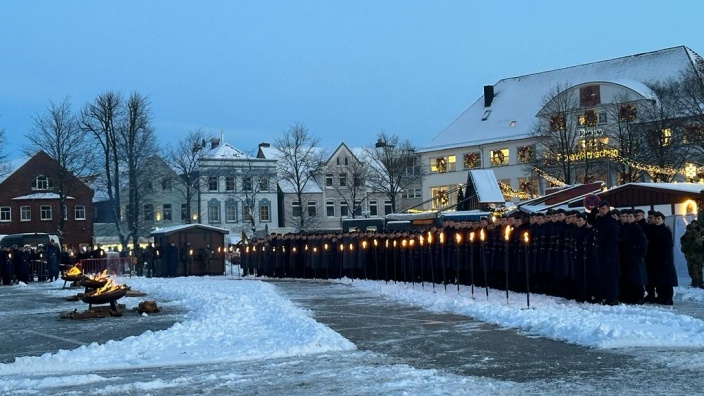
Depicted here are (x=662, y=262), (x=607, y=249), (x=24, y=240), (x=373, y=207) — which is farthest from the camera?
(x=373, y=207)

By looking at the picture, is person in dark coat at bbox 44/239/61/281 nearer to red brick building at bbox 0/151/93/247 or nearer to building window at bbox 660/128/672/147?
red brick building at bbox 0/151/93/247

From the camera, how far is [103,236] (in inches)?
3344

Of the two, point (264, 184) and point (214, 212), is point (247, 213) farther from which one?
point (264, 184)

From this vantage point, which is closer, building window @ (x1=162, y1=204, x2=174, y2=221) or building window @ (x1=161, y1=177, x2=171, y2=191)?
building window @ (x1=161, y1=177, x2=171, y2=191)

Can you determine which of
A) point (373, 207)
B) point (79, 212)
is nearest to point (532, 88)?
point (373, 207)

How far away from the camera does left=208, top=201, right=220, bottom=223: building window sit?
284 ft

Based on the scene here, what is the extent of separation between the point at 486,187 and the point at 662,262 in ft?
74.4

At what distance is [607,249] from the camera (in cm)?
1867

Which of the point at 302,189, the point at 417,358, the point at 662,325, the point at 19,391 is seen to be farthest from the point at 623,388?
the point at 302,189

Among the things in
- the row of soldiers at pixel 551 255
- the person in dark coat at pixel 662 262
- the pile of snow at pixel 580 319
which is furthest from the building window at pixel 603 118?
the person in dark coat at pixel 662 262

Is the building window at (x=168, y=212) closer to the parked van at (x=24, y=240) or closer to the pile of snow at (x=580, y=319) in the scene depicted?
the parked van at (x=24, y=240)

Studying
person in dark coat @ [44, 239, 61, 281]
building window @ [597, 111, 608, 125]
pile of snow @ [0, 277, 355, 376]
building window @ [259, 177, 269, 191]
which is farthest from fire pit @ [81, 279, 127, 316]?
building window @ [259, 177, 269, 191]

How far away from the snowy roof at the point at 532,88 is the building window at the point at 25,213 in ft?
115

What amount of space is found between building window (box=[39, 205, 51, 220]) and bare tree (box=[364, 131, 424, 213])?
29.6m
